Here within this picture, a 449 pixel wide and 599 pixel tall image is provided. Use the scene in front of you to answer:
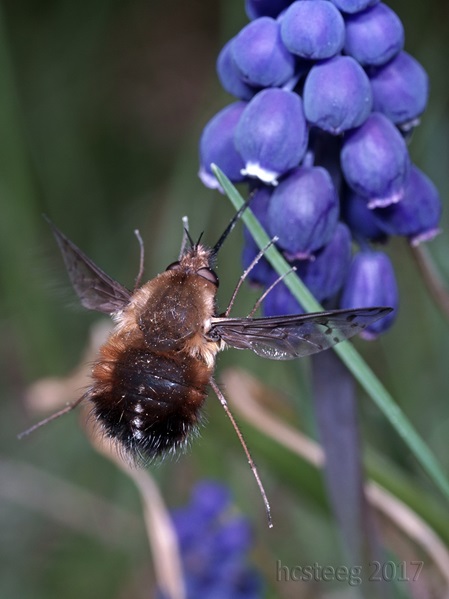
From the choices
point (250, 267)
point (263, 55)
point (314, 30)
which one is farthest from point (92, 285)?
point (314, 30)

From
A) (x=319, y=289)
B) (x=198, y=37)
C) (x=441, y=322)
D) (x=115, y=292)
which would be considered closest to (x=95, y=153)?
(x=198, y=37)

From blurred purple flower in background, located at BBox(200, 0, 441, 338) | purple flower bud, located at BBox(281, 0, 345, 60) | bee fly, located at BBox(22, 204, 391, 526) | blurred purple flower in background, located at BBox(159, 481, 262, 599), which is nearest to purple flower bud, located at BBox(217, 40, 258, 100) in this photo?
blurred purple flower in background, located at BBox(200, 0, 441, 338)

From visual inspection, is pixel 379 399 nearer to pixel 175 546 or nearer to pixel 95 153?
pixel 175 546

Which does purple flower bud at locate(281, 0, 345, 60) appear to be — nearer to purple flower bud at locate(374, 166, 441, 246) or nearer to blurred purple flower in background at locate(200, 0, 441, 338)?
blurred purple flower in background at locate(200, 0, 441, 338)

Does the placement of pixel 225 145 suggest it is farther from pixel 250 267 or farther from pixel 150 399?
pixel 150 399

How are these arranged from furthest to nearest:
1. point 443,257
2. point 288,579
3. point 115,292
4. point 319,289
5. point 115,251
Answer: point 115,251
point 288,579
point 443,257
point 115,292
point 319,289

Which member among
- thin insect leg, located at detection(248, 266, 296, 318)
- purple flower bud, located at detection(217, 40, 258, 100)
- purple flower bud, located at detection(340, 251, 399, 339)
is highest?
purple flower bud, located at detection(217, 40, 258, 100)
